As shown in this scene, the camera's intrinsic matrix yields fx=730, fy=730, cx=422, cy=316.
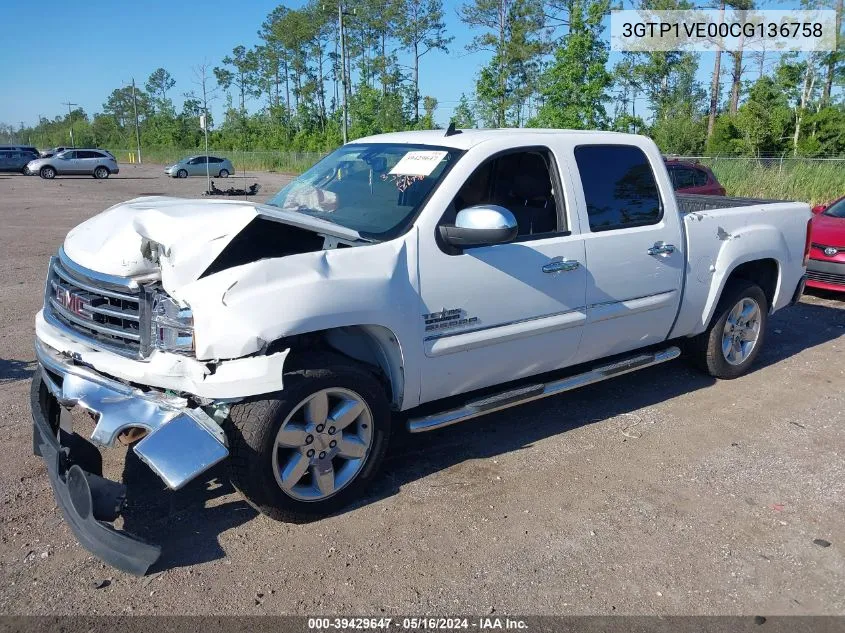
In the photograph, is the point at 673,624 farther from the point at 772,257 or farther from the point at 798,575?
the point at 772,257

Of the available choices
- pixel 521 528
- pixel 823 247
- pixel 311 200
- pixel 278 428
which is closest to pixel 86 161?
pixel 823 247

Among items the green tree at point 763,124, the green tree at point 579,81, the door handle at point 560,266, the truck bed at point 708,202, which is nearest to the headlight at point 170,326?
the door handle at point 560,266

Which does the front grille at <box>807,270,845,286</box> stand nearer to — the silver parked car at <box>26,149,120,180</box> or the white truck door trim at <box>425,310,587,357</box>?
the white truck door trim at <box>425,310,587,357</box>

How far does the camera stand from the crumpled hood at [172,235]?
3.34 m

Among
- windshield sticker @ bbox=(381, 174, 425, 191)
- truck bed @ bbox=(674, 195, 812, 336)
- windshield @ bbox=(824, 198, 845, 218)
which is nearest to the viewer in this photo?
windshield sticker @ bbox=(381, 174, 425, 191)

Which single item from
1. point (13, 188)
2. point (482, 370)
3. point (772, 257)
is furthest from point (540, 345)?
point (13, 188)

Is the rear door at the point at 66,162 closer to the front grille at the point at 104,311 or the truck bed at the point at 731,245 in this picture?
the truck bed at the point at 731,245

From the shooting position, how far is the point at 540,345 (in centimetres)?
446

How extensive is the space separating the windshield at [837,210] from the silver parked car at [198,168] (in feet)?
126

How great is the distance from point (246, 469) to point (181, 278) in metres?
0.93

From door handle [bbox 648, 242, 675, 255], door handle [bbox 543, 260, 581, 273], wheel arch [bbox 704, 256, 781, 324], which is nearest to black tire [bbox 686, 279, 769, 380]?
wheel arch [bbox 704, 256, 781, 324]

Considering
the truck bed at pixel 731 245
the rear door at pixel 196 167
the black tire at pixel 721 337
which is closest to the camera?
the truck bed at pixel 731 245

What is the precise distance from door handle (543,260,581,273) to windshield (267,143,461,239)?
84 cm

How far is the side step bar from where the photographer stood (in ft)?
13.1
